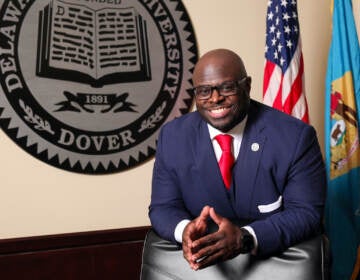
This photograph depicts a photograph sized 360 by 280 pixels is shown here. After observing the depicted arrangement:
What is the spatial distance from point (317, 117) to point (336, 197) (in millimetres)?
667

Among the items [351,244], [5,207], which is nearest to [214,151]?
[5,207]

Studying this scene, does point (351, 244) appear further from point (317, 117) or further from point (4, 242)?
point (4, 242)

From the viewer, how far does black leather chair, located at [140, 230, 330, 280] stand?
1.19m

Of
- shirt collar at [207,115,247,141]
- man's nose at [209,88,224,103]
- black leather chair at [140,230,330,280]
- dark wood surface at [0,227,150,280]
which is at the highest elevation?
man's nose at [209,88,224,103]

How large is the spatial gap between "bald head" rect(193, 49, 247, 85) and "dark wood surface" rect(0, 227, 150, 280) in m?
1.23

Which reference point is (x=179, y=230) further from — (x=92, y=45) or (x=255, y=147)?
(x=92, y=45)

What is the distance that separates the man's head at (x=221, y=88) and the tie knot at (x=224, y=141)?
1.6 inches

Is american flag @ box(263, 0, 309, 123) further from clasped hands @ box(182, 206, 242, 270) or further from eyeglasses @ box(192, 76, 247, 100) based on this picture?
clasped hands @ box(182, 206, 242, 270)

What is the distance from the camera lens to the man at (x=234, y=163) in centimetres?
148

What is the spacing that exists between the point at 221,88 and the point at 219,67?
8 centimetres

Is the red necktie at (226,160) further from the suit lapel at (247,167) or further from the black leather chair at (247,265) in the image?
the black leather chair at (247,265)

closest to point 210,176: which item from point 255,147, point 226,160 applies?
point 226,160

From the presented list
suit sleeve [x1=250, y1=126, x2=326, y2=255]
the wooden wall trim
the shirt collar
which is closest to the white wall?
the wooden wall trim

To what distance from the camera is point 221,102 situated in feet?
5.13
